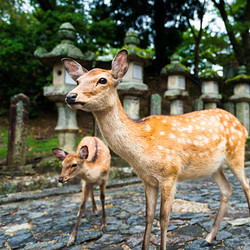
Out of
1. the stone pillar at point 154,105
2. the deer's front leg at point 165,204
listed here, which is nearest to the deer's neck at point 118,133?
the deer's front leg at point 165,204

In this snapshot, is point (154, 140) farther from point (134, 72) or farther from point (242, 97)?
point (242, 97)

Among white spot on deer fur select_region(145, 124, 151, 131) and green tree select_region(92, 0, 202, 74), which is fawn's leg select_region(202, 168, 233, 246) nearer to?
white spot on deer fur select_region(145, 124, 151, 131)

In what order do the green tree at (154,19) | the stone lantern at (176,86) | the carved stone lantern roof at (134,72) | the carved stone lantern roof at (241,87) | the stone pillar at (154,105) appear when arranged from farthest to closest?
the green tree at (154,19) → the carved stone lantern roof at (241,87) → the stone lantern at (176,86) → the stone pillar at (154,105) → the carved stone lantern roof at (134,72)

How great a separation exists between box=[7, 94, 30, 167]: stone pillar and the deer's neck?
3933 millimetres

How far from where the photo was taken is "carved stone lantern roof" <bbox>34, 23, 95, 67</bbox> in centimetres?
614

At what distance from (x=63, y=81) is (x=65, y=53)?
66 centimetres

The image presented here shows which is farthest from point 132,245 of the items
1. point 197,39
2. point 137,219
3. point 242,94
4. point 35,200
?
point 197,39

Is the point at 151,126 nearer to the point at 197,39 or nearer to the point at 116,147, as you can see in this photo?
the point at 116,147

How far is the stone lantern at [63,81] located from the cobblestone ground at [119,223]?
1.71 m

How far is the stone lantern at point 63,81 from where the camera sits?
6.16 meters

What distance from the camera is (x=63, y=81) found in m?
6.22

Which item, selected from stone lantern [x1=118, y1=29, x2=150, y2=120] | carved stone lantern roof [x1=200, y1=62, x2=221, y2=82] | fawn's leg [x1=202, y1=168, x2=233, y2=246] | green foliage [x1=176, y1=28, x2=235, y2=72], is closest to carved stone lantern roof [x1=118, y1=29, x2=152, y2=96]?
stone lantern [x1=118, y1=29, x2=150, y2=120]

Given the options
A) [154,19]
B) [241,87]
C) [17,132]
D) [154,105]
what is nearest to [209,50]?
[154,19]

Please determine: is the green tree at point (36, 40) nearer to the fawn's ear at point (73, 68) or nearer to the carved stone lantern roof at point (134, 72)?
the carved stone lantern roof at point (134, 72)
